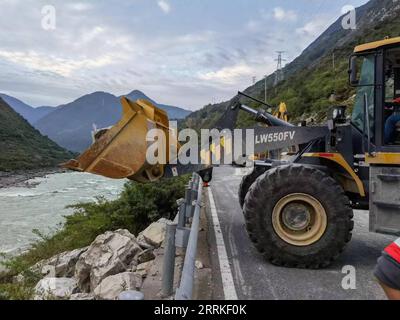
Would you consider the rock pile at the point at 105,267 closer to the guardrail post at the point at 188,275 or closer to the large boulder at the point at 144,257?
the large boulder at the point at 144,257

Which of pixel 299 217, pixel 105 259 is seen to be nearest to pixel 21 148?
pixel 105 259

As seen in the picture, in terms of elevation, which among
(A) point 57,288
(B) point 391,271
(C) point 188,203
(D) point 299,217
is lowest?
(A) point 57,288

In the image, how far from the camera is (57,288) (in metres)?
6.32

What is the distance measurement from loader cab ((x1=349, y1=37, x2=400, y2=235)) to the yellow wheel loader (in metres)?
0.01

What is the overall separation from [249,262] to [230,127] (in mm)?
2189

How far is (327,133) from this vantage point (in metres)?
6.10

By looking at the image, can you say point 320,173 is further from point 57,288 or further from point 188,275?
point 57,288

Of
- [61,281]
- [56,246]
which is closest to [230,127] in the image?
[61,281]

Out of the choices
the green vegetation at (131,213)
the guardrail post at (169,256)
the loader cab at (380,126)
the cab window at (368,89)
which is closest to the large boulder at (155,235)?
the guardrail post at (169,256)

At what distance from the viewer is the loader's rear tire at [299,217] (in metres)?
5.36

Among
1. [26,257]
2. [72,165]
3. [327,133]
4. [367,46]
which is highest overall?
[367,46]

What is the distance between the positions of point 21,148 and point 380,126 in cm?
11283

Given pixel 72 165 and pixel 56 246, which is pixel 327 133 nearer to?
pixel 72 165

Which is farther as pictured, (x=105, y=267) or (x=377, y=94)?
A: (x=105, y=267)
